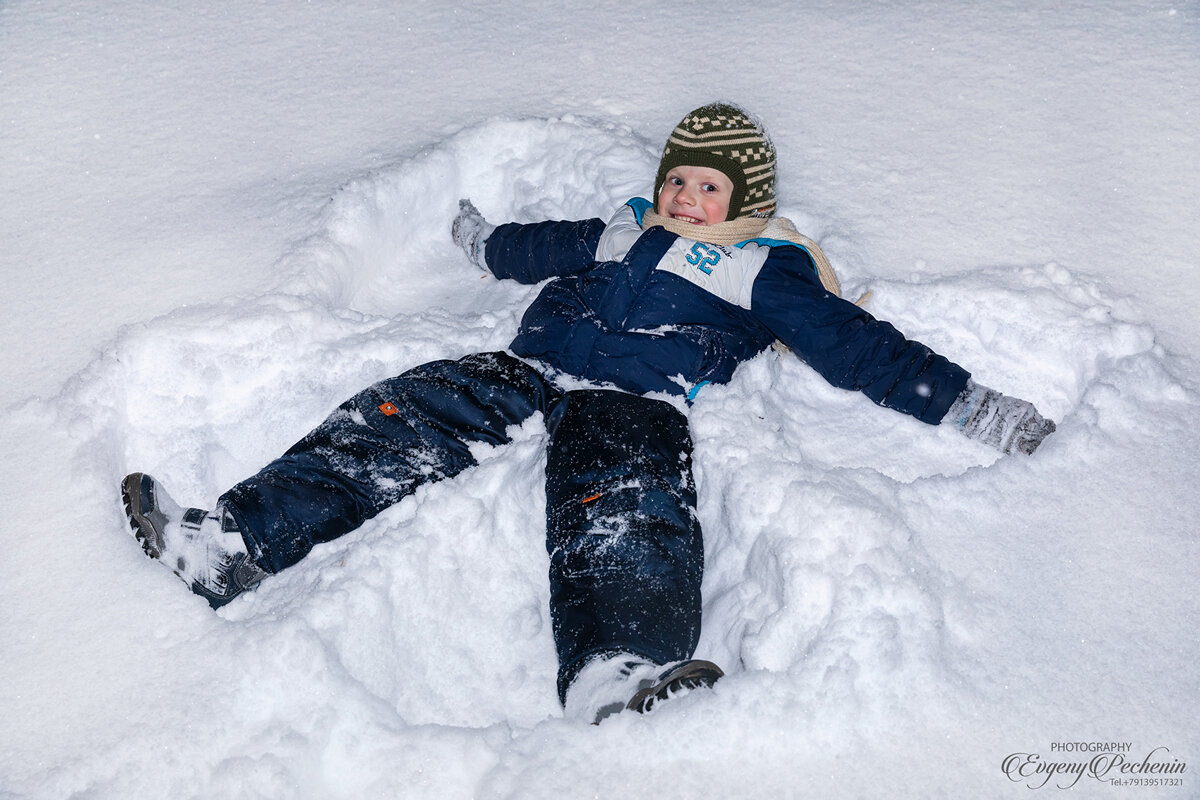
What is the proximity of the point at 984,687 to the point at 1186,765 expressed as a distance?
32cm

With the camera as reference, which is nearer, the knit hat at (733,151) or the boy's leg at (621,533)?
the boy's leg at (621,533)

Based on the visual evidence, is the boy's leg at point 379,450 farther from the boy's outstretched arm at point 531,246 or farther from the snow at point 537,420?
the boy's outstretched arm at point 531,246

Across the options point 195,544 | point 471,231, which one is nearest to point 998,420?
point 471,231

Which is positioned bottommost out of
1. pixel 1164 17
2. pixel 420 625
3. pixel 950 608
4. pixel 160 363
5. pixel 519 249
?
pixel 420 625

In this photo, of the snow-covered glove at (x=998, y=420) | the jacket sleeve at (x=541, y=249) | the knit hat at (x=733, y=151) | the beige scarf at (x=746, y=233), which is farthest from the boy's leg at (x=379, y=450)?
the snow-covered glove at (x=998, y=420)

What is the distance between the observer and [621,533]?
181cm

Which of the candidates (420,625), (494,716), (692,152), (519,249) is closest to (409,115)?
(519,249)

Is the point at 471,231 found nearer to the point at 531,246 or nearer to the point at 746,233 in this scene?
the point at 531,246

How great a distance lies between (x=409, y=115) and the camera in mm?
3029

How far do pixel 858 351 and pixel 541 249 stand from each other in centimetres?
92

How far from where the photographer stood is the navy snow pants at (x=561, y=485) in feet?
5.70

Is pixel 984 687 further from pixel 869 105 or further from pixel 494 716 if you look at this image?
pixel 869 105

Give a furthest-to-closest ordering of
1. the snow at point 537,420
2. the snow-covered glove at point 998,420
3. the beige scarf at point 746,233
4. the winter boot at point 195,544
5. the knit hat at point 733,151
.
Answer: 1. the knit hat at point 733,151
2. the beige scarf at point 746,233
3. the snow-covered glove at point 998,420
4. the winter boot at point 195,544
5. the snow at point 537,420

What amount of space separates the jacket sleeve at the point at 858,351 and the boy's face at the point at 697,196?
0.27 m
